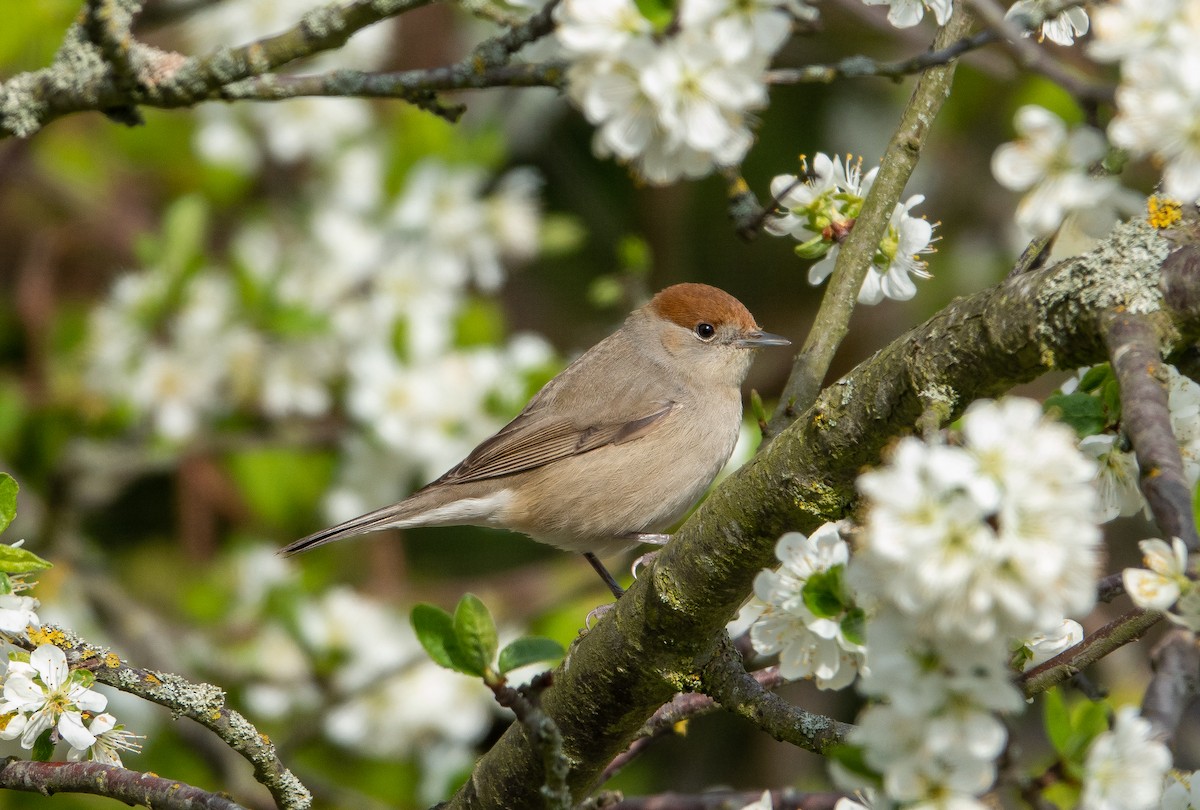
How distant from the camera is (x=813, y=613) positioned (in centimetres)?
205

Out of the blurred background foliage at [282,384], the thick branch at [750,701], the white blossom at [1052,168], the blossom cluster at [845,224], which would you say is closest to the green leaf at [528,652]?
the thick branch at [750,701]

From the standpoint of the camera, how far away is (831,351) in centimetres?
308

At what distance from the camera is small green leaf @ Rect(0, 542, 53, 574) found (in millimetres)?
2348

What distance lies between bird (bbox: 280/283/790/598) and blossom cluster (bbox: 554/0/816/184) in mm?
2833

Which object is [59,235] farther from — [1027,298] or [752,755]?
[1027,298]

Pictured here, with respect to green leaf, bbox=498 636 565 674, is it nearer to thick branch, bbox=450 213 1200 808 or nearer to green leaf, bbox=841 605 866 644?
thick branch, bbox=450 213 1200 808

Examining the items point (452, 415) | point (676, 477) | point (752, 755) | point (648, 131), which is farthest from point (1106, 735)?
point (752, 755)

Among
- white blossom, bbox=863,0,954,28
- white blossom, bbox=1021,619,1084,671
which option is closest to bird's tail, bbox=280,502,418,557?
white blossom, bbox=1021,619,1084,671

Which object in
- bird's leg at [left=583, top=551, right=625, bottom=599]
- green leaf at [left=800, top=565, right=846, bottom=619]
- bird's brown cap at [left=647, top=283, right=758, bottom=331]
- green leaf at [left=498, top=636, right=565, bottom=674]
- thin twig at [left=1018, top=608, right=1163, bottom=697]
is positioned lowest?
bird's leg at [left=583, top=551, right=625, bottom=599]

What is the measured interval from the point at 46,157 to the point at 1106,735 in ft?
18.9

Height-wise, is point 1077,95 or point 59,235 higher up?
point 59,235

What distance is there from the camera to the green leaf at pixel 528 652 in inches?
98.2

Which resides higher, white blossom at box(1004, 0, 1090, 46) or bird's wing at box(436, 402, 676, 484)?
white blossom at box(1004, 0, 1090, 46)

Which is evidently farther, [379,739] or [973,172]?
[973,172]
